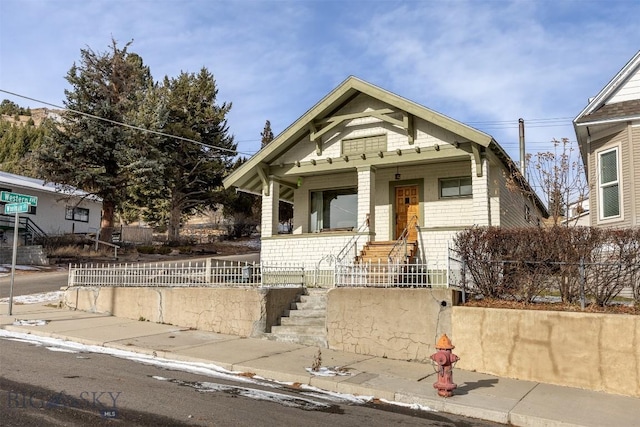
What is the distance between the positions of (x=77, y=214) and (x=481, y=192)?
3408 centimetres

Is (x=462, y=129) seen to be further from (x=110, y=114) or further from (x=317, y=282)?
(x=110, y=114)

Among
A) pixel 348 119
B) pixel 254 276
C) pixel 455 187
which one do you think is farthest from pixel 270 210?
pixel 455 187

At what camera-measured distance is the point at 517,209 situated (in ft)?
56.1

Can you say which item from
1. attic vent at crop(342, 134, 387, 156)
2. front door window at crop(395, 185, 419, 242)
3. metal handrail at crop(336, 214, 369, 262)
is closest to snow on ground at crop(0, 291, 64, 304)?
metal handrail at crop(336, 214, 369, 262)

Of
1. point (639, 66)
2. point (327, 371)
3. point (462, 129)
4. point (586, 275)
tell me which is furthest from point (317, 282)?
point (639, 66)

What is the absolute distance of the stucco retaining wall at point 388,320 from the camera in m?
9.29

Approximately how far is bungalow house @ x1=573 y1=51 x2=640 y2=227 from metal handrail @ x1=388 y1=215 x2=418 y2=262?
4790 mm

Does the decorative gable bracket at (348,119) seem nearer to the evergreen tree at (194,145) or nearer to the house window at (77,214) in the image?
the evergreen tree at (194,145)

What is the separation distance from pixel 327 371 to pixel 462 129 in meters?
8.07

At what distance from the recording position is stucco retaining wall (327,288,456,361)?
366 inches

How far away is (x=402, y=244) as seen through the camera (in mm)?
14617

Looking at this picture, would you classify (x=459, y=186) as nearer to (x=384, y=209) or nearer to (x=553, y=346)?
(x=384, y=209)

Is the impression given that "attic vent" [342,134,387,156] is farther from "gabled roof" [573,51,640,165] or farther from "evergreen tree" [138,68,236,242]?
"evergreen tree" [138,68,236,242]

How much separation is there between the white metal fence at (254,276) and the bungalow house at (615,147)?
4.65m
